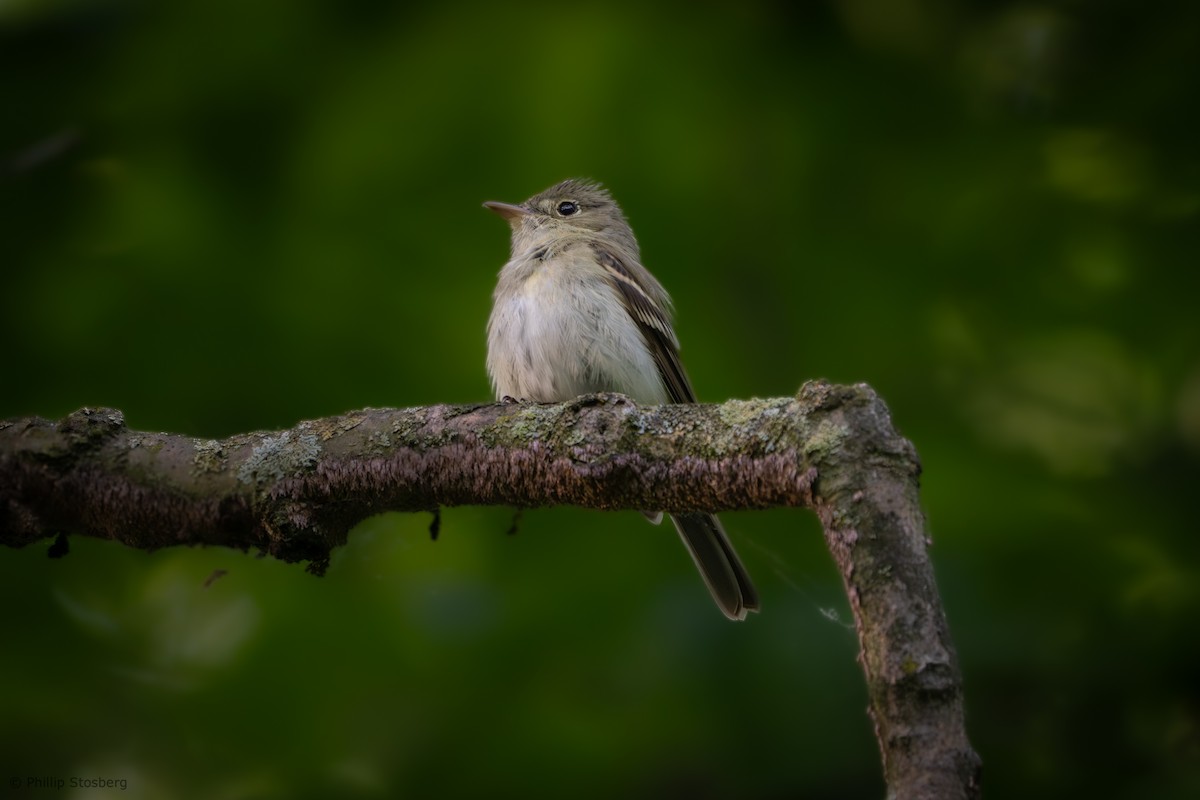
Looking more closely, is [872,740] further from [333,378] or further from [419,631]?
[333,378]

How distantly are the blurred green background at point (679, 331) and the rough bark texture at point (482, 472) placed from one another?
890 millimetres

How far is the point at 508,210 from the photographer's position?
463 cm

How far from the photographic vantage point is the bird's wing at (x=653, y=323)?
4711 mm

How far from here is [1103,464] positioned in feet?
12.4

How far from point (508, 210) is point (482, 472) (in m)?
2.08

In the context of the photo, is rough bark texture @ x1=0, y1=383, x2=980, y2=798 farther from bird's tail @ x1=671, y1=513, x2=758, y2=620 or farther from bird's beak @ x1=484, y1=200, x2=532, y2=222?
bird's beak @ x1=484, y1=200, x2=532, y2=222

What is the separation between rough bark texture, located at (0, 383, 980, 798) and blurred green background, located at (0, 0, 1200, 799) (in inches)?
35.1

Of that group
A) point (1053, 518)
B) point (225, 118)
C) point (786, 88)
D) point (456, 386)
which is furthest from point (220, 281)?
point (1053, 518)

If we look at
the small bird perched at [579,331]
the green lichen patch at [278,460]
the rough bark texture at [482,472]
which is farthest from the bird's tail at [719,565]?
the green lichen patch at [278,460]

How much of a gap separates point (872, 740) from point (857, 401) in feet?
5.89

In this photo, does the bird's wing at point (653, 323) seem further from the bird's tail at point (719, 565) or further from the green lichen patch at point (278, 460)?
the green lichen patch at point (278, 460)

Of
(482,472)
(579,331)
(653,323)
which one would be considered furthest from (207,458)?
(653,323)

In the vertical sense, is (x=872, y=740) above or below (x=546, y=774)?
above

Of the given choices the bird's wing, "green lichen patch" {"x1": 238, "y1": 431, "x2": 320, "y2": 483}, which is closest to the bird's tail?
the bird's wing
